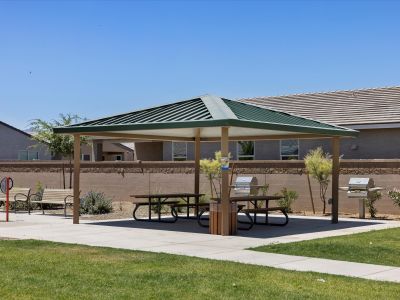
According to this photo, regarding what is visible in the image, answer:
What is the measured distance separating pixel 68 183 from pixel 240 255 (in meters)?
19.1

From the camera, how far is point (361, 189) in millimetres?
21672

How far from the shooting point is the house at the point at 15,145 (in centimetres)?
4556

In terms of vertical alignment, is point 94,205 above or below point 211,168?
below

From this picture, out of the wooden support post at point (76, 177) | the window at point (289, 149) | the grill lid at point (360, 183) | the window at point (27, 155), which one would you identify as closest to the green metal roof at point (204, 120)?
the wooden support post at point (76, 177)

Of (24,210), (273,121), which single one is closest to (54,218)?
(24,210)

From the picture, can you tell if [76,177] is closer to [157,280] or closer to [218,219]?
[218,219]

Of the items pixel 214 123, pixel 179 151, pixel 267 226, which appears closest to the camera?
pixel 214 123

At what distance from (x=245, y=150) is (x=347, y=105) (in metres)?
4.85

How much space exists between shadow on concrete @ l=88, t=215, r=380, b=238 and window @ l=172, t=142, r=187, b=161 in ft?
39.3

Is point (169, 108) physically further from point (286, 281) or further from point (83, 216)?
point (286, 281)

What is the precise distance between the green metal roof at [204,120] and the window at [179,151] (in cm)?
1382

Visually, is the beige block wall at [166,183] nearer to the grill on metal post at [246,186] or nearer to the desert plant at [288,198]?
the desert plant at [288,198]

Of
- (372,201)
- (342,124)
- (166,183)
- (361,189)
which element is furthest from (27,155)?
(361,189)

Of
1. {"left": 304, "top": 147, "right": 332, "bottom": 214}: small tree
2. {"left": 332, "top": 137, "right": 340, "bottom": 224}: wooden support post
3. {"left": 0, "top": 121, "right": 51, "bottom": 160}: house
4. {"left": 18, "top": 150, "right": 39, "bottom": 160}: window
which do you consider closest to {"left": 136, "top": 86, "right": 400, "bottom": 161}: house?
{"left": 304, "top": 147, "right": 332, "bottom": 214}: small tree
